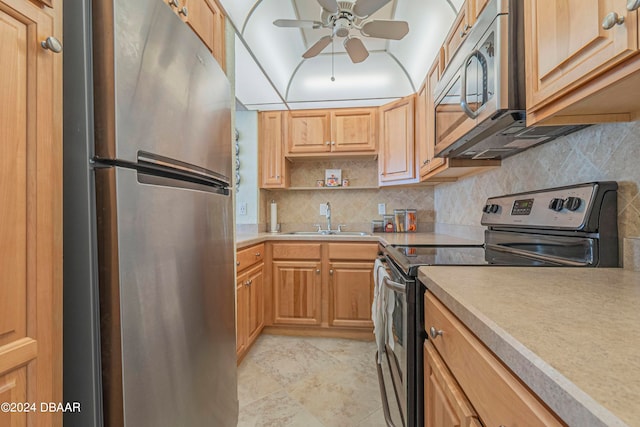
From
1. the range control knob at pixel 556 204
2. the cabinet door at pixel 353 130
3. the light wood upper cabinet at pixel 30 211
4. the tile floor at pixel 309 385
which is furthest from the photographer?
the cabinet door at pixel 353 130

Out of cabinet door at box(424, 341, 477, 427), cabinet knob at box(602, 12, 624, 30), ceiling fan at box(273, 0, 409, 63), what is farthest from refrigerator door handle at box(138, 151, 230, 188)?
ceiling fan at box(273, 0, 409, 63)

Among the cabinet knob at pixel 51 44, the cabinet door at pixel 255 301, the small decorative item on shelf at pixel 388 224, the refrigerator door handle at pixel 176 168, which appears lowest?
the cabinet door at pixel 255 301

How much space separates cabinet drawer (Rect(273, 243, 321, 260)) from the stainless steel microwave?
136 cm

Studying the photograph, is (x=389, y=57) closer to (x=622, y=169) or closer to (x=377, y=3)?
(x=377, y=3)

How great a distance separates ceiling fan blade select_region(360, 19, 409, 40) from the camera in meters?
1.81

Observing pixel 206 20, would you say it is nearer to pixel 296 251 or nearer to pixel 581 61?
pixel 581 61

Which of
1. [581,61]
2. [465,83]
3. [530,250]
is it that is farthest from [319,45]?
[530,250]

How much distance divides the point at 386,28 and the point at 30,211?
6.62ft

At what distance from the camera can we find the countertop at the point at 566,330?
0.30m

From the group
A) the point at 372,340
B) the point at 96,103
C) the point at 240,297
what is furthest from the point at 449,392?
the point at 372,340

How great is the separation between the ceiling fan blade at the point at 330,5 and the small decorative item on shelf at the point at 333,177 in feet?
5.20

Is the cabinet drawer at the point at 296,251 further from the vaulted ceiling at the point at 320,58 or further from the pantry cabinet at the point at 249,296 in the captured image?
the vaulted ceiling at the point at 320,58

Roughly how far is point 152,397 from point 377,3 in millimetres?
2059

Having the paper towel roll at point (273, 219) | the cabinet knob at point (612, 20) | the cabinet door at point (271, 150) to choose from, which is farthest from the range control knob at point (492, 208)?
the paper towel roll at point (273, 219)
